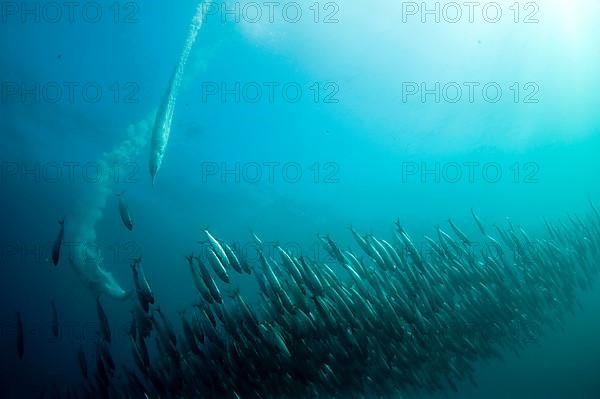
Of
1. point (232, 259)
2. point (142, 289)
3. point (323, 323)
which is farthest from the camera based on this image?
point (323, 323)

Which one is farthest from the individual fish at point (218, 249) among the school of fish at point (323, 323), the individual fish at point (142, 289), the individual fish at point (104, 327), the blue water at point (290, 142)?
the blue water at point (290, 142)

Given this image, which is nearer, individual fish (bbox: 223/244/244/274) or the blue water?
individual fish (bbox: 223/244/244/274)

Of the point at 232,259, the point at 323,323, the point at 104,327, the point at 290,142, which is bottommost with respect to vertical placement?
the point at 323,323

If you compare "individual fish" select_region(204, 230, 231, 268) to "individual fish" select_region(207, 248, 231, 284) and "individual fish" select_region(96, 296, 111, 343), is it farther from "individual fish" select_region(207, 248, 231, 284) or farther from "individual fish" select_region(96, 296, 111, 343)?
"individual fish" select_region(96, 296, 111, 343)

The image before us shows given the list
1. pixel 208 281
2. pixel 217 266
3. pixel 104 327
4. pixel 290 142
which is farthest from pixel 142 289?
A: pixel 290 142

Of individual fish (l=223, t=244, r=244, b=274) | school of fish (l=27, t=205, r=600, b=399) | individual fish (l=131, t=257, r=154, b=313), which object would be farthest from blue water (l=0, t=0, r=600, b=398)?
individual fish (l=131, t=257, r=154, b=313)

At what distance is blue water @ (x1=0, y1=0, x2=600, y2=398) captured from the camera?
13.1 metres

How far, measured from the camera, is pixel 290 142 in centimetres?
1912

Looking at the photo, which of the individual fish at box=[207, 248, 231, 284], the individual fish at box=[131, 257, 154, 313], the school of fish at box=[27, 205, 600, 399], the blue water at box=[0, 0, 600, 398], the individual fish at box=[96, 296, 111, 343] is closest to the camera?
the individual fish at box=[207, 248, 231, 284]

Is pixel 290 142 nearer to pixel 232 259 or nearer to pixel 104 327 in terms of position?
pixel 104 327

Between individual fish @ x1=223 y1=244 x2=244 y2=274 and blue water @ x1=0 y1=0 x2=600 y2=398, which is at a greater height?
blue water @ x1=0 y1=0 x2=600 y2=398

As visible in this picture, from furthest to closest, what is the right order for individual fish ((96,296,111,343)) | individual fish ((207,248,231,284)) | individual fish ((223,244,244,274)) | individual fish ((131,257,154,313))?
individual fish ((96,296,111,343)) < individual fish ((131,257,154,313)) < individual fish ((223,244,244,274)) < individual fish ((207,248,231,284))

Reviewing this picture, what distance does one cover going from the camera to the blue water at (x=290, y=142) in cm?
1308

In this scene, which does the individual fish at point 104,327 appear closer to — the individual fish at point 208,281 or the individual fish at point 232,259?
the individual fish at point 208,281
